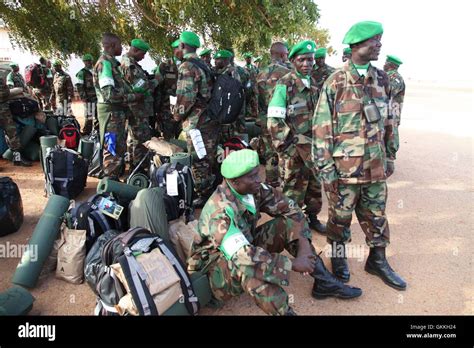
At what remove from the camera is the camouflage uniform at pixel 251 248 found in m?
2.26

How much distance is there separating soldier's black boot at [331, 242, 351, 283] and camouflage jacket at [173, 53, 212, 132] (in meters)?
2.38

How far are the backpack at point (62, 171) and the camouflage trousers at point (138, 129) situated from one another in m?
0.88

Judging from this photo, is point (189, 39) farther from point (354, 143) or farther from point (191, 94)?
point (354, 143)

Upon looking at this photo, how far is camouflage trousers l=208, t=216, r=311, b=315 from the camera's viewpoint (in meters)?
2.27

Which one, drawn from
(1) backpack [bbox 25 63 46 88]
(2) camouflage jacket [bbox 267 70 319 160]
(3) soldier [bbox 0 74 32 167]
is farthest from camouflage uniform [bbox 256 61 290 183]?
(1) backpack [bbox 25 63 46 88]

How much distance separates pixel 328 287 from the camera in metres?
2.92

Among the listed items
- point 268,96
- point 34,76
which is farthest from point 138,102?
point 34,76

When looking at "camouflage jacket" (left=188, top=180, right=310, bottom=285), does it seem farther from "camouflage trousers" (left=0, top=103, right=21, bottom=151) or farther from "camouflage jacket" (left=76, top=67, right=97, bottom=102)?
"camouflage jacket" (left=76, top=67, right=97, bottom=102)

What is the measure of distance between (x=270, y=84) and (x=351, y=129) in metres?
2.40

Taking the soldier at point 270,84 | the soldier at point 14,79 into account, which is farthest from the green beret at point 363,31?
the soldier at point 14,79

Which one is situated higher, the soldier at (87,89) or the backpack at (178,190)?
the soldier at (87,89)

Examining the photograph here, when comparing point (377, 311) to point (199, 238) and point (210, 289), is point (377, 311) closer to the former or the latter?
point (210, 289)

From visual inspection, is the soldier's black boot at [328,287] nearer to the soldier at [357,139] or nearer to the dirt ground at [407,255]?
the dirt ground at [407,255]

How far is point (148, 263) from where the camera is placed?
2.35 metres
